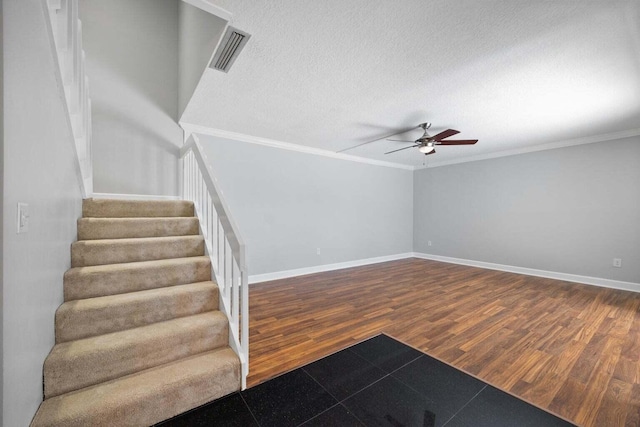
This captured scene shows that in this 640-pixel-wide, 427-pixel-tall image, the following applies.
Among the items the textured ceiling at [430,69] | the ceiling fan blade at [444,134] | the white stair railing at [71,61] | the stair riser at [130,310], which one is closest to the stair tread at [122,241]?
the stair riser at [130,310]

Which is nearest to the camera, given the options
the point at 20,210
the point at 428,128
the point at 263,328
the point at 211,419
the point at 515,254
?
the point at 20,210

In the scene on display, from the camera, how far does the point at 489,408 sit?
4.99 ft

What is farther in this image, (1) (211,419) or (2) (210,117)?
(2) (210,117)

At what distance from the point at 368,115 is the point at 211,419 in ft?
10.7

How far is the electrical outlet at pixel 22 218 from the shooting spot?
1.02 meters

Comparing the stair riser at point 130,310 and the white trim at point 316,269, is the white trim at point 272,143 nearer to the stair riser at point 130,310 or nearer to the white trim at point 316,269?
the white trim at point 316,269

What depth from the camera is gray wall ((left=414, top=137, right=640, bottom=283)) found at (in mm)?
3824

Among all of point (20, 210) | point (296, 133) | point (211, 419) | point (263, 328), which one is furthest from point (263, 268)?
point (20, 210)

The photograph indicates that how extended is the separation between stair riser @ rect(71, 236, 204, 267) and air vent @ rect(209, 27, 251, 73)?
1541mm

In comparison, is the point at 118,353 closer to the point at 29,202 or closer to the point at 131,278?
the point at 131,278

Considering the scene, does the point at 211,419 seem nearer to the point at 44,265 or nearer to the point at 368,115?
the point at 44,265

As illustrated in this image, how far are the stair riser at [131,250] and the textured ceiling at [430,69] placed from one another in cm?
159

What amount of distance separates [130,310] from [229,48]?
203 cm

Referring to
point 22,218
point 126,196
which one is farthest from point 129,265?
point 126,196
